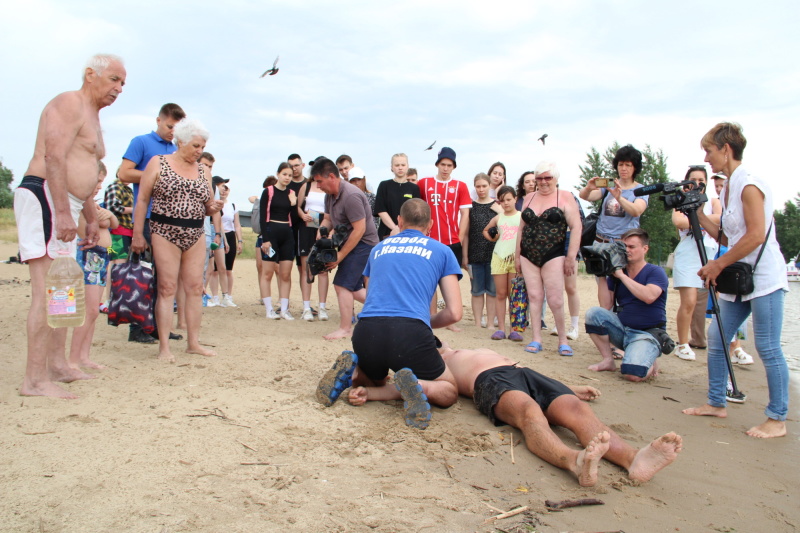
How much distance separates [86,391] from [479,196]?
18.1ft

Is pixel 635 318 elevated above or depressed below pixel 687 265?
below

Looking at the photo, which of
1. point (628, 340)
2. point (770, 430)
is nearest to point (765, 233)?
point (770, 430)

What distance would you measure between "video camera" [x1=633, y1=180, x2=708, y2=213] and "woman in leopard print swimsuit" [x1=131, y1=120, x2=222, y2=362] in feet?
12.4

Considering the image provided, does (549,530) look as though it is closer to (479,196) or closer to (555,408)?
(555,408)

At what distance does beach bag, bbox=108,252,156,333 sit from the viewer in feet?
15.6

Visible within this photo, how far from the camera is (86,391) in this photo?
3.85m

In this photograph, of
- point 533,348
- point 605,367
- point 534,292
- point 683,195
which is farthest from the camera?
point 534,292

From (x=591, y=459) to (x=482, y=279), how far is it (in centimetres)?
499

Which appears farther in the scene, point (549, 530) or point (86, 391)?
point (86, 391)

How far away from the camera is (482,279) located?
772 cm

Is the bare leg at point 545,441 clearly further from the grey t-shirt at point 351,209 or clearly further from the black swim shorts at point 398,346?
the grey t-shirt at point 351,209

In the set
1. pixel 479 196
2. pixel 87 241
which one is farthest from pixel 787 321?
pixel 87 241

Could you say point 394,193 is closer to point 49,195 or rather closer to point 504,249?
point 504,249

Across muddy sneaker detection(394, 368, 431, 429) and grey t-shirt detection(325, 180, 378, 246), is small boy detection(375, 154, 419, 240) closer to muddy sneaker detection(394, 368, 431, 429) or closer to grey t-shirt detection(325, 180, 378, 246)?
grey t-shirt detection(325, 180, 378, 246)
